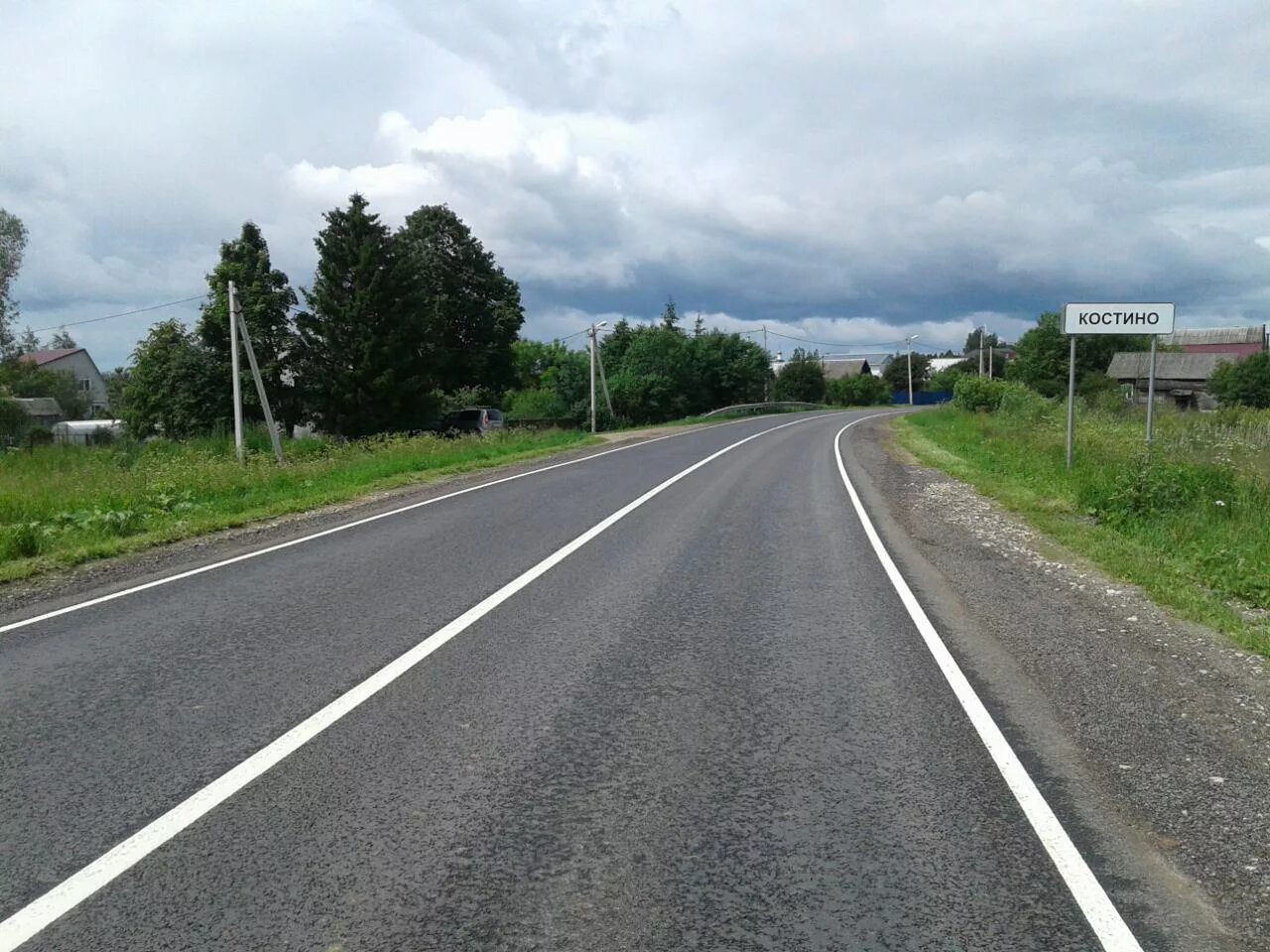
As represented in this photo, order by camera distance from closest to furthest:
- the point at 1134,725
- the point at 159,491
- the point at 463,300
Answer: the point at 1134,725, the point at 159,491, the point at 463,300

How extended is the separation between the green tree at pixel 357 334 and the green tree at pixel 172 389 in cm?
444

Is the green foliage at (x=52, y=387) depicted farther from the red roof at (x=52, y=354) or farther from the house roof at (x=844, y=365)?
the house roof at (x=844, y=365)

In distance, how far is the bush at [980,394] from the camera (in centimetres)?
4722

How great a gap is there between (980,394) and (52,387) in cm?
7127

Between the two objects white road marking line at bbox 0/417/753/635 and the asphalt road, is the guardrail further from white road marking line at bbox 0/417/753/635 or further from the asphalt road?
the asphalt road

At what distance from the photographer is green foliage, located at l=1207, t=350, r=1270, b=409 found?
190 ft

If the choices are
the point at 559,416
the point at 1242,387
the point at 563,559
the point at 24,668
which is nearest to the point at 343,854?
the point at 24,668

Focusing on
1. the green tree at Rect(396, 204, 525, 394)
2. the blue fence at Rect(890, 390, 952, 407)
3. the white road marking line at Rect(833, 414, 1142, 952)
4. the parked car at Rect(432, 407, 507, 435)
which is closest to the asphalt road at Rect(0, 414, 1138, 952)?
the white road marking line at Rect(833, 414, 1142, 952)

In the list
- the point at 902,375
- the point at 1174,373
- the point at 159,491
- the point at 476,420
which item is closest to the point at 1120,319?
the point at 159,491

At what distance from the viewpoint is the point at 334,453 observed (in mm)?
28328

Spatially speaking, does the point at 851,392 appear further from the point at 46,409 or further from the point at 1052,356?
the point at 46,409

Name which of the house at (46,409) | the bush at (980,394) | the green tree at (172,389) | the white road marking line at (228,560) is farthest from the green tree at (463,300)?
the white road marking line at (228,560)

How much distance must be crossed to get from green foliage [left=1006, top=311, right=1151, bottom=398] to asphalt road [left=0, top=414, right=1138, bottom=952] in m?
65.3

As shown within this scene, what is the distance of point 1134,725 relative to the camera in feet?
17.4
